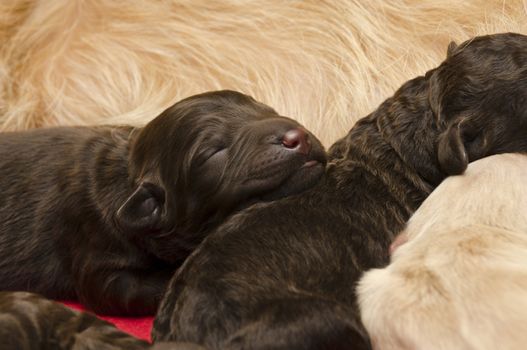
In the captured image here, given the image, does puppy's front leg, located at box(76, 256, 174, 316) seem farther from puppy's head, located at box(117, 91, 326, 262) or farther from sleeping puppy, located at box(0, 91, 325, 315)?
puppy's head, located at box(117, 91, 326, 262)

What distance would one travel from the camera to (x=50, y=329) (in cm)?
147

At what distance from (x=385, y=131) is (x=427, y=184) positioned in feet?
0.50

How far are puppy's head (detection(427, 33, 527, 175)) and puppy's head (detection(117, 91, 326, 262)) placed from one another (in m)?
0.28

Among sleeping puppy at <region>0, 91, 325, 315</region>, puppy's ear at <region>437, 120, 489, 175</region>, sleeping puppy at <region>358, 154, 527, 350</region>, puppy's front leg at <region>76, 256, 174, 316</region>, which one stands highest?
puppy's ear at <region>437, 120, 489, 175</region>

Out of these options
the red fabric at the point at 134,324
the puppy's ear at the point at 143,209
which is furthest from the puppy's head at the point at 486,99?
the red fabric at the point at 134,324

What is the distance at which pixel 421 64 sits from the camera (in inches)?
88.1

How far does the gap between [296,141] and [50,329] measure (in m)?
0.63

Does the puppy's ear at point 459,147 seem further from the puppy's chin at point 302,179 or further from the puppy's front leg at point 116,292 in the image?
the puppy's front leg at point 116,292

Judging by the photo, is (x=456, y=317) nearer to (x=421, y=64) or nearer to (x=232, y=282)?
(x=232, y=282)

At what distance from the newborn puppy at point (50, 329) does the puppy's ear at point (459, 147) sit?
0.66 metres

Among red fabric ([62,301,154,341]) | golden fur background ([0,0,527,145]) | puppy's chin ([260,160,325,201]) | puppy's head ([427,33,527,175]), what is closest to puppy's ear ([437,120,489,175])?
puppy's head ([427,33,527,175])

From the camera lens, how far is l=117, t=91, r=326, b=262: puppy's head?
71.2 inches

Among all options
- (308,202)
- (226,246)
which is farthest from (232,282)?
(308,202)

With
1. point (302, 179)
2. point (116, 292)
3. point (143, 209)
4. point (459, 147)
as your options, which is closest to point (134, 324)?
point (116, 292)
